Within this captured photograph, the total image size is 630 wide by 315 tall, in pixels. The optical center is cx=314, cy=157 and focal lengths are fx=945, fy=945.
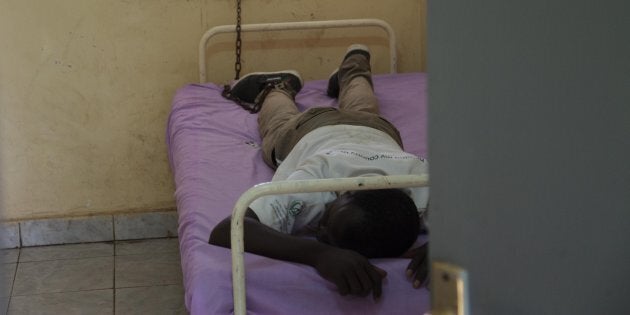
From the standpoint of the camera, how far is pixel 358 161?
2346mm

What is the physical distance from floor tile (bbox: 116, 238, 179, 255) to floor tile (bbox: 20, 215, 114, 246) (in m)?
0.09

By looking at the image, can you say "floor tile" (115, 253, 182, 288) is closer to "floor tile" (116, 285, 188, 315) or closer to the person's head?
"floor tile" (116, 285, 188, 315)

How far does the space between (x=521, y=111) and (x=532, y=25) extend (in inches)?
2.8

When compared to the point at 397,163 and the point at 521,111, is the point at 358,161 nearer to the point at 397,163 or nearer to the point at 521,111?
the point at 397,163

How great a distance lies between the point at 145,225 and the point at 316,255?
213 centimetres

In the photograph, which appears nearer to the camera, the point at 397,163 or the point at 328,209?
the point at 328,209

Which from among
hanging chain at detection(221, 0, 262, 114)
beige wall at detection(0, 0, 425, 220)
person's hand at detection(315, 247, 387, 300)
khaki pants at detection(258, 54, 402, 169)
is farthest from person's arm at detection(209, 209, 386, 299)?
beige wall at detection(0, 0, 425, 220)

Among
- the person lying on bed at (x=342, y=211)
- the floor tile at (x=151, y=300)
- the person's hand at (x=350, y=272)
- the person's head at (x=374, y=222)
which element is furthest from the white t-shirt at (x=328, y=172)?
the floor tile at (x=151, y=300)

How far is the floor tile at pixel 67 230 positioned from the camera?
3.91 m

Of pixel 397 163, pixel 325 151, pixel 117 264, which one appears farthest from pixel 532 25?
pixel 117 264

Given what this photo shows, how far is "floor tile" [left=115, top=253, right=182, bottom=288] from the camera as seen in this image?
11.6ft

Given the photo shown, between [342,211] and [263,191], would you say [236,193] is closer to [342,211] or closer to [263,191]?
[342,211]

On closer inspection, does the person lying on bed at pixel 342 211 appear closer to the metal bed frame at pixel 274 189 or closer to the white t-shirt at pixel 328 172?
the white t-shirt at pixel 328 172

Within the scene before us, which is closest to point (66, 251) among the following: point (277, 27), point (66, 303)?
point (66, 303)
